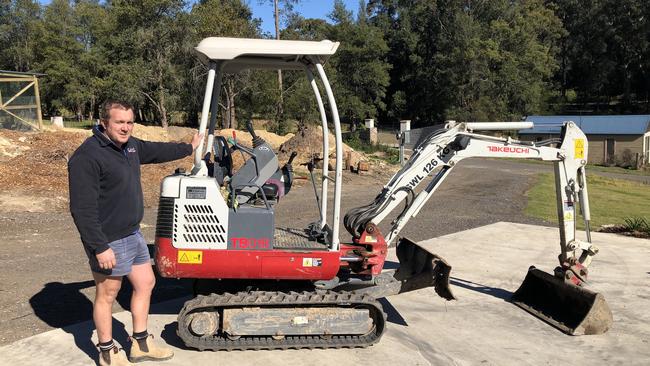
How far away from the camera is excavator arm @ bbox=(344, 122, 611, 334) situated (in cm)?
549

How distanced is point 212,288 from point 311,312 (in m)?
1.08

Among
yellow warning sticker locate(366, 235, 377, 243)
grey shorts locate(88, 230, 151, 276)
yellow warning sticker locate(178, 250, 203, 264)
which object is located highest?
grey shorts locate(88, 230, 151, 276)

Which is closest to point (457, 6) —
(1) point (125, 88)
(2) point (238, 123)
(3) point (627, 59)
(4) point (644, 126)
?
(3) point (627, 59)

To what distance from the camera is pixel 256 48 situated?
446 cm

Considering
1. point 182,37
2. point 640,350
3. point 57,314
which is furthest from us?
point 182,37

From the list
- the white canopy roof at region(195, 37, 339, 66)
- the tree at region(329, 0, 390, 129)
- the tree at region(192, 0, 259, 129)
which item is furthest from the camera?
the tree at region(329, 0, 390, 129)

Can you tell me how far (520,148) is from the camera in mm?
5883

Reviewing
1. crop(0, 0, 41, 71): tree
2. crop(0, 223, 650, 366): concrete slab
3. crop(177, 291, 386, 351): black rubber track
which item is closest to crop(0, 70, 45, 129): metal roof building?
crop(0, 223, 650, 366): concrete slab

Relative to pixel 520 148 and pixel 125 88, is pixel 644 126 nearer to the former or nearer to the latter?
pixel 125 88

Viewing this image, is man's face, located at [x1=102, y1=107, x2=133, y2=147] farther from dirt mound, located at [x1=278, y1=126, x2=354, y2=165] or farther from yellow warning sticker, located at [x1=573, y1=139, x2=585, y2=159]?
dirt mound, located at [x1=278, y1=126, x2=354, y2=165]

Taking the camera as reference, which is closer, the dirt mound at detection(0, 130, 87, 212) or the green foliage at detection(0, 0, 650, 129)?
the dirt mound at detection(0, 130, 87, 212)

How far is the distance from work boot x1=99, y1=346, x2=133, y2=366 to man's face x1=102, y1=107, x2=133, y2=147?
5.15 ft

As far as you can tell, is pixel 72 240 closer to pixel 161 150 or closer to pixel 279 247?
pixel 161 150

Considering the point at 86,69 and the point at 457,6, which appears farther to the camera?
the point at 457,6
